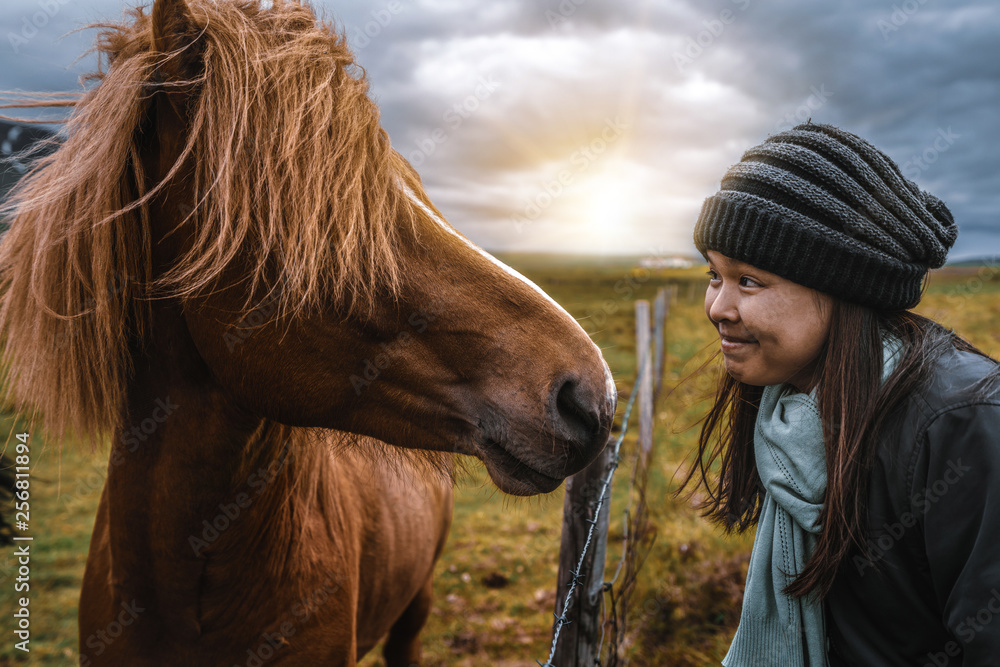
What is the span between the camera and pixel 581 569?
222 centimetres

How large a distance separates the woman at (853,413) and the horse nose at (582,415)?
420 mm

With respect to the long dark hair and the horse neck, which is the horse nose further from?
the horse neck

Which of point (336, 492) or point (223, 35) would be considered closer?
point (223, 35)

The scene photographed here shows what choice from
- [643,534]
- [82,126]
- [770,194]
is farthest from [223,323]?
[643,534]

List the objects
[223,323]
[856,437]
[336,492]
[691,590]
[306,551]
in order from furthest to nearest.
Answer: [691,590] < [336,492] < [306,551] < [223,323] < [856,437]

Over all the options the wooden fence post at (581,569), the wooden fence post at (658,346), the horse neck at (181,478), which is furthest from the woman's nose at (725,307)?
the wooden fence post at (658,346)

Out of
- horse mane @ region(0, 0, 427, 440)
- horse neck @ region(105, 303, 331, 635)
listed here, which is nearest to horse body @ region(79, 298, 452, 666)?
horse neck @ region(105, 303, 331, 635)

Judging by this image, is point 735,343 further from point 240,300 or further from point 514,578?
point 514,578

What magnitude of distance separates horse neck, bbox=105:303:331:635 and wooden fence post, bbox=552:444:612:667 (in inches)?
44.3

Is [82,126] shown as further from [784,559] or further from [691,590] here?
[691,590]

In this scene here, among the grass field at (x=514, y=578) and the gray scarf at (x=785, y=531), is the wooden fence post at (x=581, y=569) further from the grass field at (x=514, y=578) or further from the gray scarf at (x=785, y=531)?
the gray scarf at (x=785, y=531)

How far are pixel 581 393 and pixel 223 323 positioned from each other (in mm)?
993

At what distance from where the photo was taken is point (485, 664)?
4328 mm

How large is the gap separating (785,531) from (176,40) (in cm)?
218
